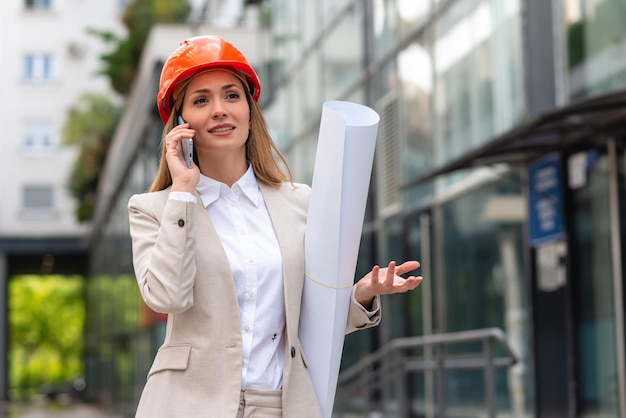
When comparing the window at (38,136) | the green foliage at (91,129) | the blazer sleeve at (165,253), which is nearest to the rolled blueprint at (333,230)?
the blazer sleeve at (165,253)

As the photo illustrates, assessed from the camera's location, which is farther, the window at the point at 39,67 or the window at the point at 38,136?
the window at the point at 39,67

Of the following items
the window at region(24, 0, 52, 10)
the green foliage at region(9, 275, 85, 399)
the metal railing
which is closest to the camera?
the metal railing

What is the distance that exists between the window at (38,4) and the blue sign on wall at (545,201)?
38.0 metres

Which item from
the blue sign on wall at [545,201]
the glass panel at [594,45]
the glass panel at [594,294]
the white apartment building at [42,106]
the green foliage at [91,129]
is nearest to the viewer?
the glass panel at [594,45]

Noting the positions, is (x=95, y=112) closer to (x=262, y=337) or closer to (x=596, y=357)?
(x=596, y=357)

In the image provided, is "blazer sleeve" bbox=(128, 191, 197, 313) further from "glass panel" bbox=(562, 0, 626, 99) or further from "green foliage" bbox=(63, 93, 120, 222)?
"green foliage" bbox=(63, 93, 120, 222)

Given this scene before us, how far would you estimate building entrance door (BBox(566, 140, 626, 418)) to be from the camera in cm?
866

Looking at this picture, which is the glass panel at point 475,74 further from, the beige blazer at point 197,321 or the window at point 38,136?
the window at point 38,136

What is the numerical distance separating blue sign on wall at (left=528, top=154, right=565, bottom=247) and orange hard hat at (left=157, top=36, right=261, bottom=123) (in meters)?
6.92

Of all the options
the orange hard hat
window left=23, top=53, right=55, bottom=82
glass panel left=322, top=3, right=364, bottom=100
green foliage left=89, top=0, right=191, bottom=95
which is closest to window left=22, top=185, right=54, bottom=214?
window left=23, top=53, right=55, bottom=82

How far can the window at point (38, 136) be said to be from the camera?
43844 millimetres

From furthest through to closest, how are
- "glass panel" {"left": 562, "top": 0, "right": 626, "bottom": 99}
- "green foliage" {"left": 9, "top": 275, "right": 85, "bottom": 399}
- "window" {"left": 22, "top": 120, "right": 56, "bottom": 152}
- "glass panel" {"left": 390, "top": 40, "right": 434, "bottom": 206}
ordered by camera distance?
"green foliage" {"left": 9, "top": 275, "right": 85, "bottom": 399}, "window" {"left": 22, "top": 120, "right": 56, "bottom": 152}, "glass panel" {"left": 390, "top": 40, "right": 434, "bottom": 206}, "glass panel" {"left": 562, "top": 0, "right": 626, "bottom": 99}

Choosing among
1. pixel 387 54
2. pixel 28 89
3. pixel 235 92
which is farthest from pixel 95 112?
pixel 235 92

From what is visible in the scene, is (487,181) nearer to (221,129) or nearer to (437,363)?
(437,363)
